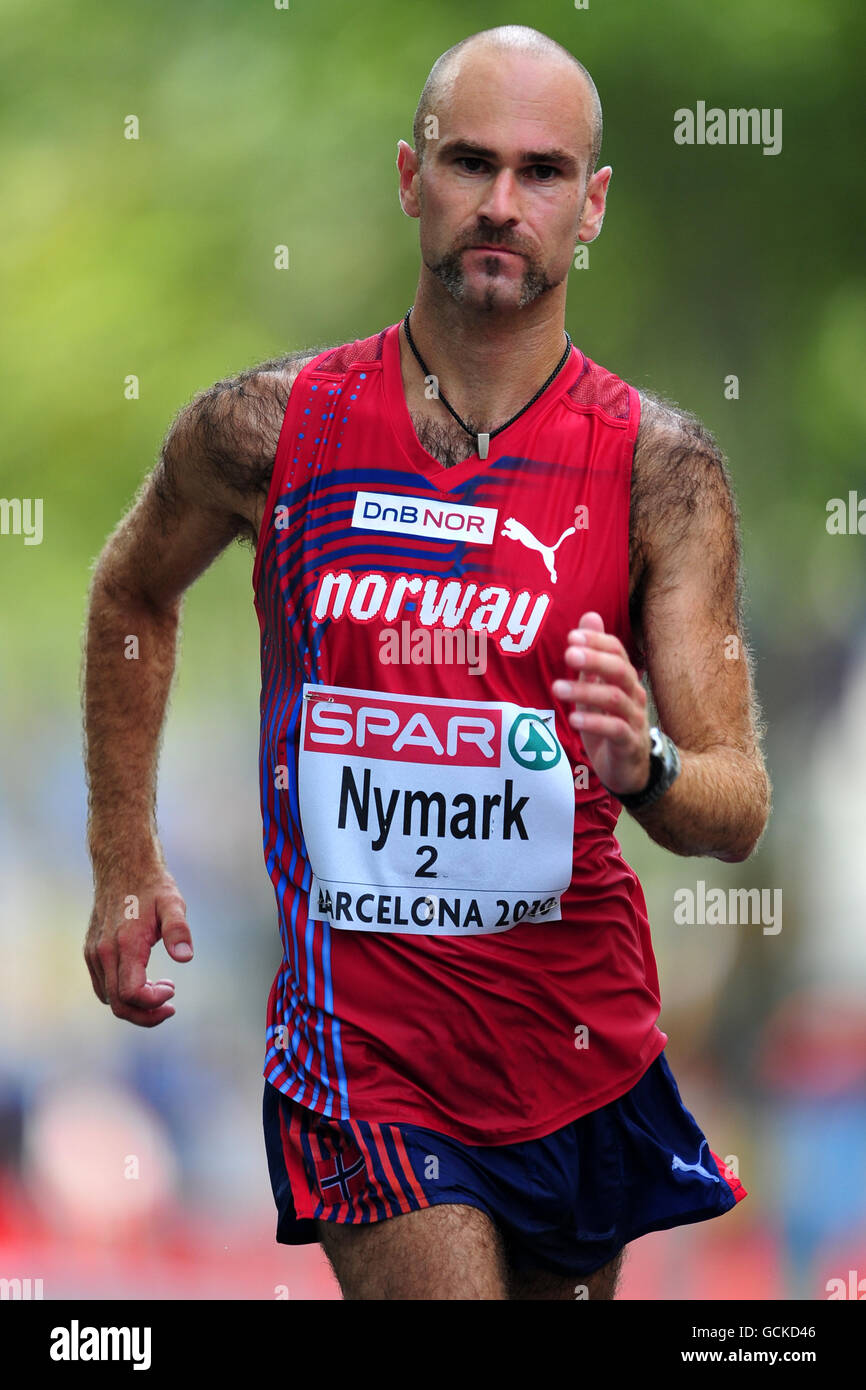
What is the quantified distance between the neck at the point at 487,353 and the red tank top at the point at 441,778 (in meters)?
0.07

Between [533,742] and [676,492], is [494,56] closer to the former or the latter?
[676,492]

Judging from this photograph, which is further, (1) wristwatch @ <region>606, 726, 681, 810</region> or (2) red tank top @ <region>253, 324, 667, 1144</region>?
(2) red tank top @ <region>253, 324, 667, 1144</region>

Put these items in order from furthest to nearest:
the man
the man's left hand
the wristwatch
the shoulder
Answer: the shoulder
the man
the wristwatch
the man's left hand

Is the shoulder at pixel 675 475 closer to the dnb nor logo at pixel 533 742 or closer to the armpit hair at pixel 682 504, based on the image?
the armpit hair at pixel 682 504

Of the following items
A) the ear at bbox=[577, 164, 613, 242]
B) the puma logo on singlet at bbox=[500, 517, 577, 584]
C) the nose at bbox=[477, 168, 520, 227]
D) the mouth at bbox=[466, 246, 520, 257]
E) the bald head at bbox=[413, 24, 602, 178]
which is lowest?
the puma logo on singlet at bbox=[500, 517, 577, 584]

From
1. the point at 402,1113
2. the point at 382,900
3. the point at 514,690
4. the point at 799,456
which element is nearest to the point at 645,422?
the point at 514,690

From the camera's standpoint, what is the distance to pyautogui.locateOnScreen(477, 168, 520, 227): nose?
3594mm

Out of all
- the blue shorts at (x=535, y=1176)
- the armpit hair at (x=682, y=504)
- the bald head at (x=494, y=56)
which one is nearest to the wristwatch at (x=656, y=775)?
the armpit hair at (x=682, y=504)

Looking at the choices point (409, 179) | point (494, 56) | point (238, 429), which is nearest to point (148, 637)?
point (238, 429)

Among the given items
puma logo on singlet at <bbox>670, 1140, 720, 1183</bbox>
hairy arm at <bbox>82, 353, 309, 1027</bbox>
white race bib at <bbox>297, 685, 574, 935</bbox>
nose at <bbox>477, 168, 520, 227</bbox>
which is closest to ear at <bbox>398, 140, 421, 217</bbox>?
nose at <bbox>477, 168, 520, 227</bbox>

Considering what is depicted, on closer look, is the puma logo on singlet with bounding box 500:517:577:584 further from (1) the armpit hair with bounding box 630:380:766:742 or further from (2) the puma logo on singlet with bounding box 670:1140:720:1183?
(2) the puma logo on singlet with bounding box 670:1140:720:1183

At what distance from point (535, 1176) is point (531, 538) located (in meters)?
1.20

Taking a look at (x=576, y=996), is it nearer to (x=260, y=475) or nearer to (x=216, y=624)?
(x=260, y=475)

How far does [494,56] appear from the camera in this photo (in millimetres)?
3686
